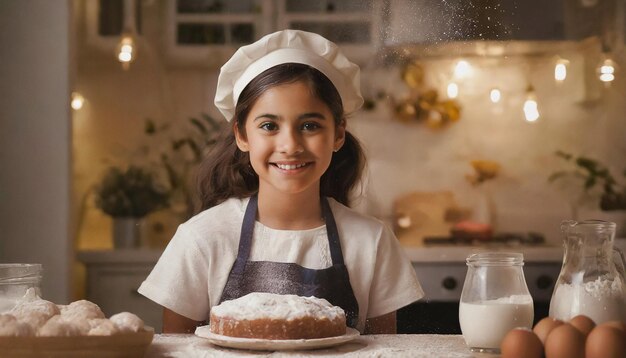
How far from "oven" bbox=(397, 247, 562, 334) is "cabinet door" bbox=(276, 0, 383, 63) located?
20.4 inches

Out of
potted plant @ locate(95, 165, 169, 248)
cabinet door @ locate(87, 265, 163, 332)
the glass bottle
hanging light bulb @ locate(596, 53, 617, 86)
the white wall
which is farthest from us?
hanging light bulb @ locate(596, 53, 617, 86)

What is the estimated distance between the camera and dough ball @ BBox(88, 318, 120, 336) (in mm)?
1032

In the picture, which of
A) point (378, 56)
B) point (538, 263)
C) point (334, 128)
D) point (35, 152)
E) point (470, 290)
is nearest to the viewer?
point (470, 290)

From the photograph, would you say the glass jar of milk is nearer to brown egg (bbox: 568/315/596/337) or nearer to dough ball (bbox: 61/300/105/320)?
brown egg (bbox: 568/315/596/337)

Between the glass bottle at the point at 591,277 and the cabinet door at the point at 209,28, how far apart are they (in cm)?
140

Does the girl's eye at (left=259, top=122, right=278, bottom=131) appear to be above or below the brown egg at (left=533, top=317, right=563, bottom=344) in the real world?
above

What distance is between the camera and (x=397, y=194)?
2.58 meters

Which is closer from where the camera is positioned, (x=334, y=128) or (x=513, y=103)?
(x=334, y=128)

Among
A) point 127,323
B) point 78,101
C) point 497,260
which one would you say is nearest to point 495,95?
point 78,101

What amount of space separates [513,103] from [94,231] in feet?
3.76

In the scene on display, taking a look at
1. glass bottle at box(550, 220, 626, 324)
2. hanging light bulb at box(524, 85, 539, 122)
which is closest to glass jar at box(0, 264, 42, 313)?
glass bottle at box(550, 220, 626, 324)

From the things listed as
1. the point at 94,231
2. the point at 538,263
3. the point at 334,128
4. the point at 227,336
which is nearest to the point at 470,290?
the point at 227,336

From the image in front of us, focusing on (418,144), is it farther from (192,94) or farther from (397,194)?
(192,94)

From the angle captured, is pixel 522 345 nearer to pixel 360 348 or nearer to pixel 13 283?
pixel 360 348
